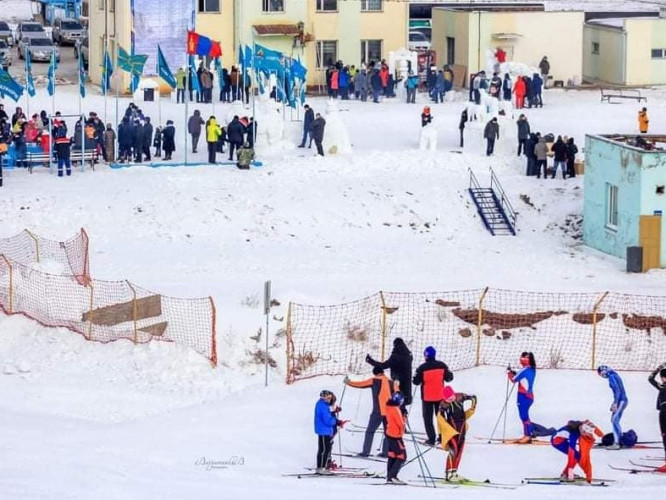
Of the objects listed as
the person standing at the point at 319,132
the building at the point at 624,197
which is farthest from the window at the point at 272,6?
the building at the point at 624,197

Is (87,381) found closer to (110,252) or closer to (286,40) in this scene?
(110,252)

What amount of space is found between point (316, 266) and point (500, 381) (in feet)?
29.1

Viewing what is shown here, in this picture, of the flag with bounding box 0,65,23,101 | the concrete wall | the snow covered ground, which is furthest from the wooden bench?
the concrete wall

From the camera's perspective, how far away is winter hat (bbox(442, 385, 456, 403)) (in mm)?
23153

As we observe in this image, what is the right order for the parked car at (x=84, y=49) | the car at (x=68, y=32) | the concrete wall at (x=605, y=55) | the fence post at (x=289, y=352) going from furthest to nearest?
the car at (x=68, y=32) < the parked car at (x=84, y=49) < the concrete wall at (x=605, y=55) < the fence post at (x=289, y=352)

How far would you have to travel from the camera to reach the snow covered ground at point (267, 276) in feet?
78.5

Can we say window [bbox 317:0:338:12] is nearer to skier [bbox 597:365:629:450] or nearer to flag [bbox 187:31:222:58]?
flag [bbox 187:31:222:58]

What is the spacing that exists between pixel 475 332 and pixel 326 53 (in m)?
28.4

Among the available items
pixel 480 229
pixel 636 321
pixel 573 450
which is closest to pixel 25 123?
pixel 480 229

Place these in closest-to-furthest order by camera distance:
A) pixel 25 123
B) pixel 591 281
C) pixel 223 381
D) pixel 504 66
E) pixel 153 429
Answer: pixel 153 429 < pixel 223 381 < pixel 591 281 < pixel 25 123 < pixel 504 66

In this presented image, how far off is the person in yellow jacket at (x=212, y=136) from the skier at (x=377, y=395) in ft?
63.9

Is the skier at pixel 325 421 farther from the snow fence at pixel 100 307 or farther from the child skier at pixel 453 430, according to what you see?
the snow fence at pixel 100 307

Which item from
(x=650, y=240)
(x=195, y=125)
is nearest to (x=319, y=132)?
(x=195, y=125)

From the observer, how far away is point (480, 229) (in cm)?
4047
